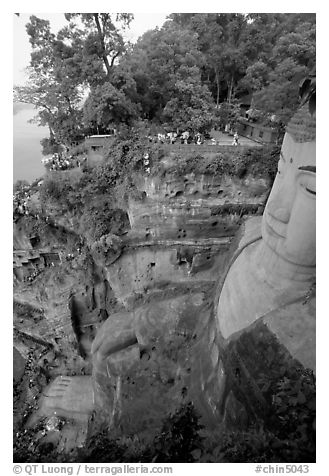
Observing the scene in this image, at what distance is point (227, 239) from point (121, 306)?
5439 millimetres

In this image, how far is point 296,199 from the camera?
5.21 metres

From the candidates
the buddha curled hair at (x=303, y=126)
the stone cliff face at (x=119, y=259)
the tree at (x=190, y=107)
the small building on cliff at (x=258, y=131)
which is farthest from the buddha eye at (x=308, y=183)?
the tree at (x=190, y=107)

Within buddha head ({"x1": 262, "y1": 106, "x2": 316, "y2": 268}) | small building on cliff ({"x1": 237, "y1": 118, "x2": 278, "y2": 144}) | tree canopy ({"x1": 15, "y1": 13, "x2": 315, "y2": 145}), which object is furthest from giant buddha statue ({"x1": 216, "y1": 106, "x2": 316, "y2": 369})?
small building on cliff ({"x1": 237, "y1": 118, "x2": 278, "y2": 144})

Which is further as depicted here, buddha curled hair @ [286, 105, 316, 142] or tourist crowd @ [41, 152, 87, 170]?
tourist crowd @ [41, 152, 87, 170]

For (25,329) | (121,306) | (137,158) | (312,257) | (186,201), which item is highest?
(137,158)

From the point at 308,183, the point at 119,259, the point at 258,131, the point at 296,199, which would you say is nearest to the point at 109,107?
the point at 119,259

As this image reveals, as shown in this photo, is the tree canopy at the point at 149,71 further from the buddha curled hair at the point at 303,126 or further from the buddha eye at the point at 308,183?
the buddha eye at the point at 308,183

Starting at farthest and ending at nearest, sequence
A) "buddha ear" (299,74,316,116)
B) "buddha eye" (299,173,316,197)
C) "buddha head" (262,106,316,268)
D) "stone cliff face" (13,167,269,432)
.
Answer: "stone cliff face" (13,167,269,432) → "buddha head" (262,106,316,268) → "buddha eye" (299,173,316,197) → "buddha ear" (299,74,316,116)

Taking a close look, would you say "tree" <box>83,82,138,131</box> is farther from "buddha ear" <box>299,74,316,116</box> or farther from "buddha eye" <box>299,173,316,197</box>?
"buddha eye" <box>299,173,316,197</box>

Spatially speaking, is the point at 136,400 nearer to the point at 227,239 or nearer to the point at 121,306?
the point at 121,306

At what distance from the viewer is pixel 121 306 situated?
12.3 meters

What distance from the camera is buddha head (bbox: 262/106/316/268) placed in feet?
16.1

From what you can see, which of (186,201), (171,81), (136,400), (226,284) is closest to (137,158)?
(186,201)

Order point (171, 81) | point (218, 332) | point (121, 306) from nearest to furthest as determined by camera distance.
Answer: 1. point (218, 332)
2. point (171, 81)
3. point (121, 306)
